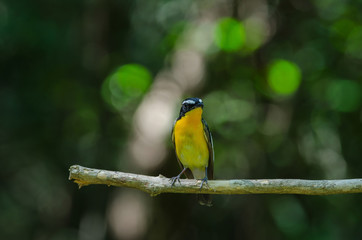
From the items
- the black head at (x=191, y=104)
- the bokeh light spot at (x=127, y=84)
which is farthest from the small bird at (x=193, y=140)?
the bokeh light spot at (x=127, y=84)

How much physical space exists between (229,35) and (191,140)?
234 centimetres

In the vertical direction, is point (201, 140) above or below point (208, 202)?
above

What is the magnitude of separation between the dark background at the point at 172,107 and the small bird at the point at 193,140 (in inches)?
51.8

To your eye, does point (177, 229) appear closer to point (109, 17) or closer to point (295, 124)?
point (295, 124)

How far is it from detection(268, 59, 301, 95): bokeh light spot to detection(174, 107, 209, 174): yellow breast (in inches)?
84.0

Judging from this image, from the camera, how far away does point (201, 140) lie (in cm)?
655

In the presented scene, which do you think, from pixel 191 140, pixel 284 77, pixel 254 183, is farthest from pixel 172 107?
pixel 254 183

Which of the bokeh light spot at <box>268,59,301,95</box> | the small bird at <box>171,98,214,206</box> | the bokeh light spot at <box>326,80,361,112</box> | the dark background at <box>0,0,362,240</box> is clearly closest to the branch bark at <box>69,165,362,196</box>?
the small bird at <box>171,98,214,206</box>

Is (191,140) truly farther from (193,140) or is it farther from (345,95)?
(345,95)

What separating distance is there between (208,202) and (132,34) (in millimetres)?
4941

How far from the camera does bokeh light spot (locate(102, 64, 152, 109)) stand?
26.5 ft

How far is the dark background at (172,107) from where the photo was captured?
26.8ft

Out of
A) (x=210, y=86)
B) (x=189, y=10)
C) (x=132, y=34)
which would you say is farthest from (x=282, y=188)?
(x=132, y=34)

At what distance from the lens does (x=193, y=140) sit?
6.49 m
